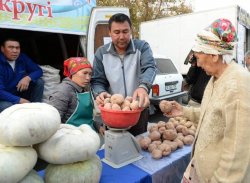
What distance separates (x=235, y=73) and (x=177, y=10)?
19173 millimetres

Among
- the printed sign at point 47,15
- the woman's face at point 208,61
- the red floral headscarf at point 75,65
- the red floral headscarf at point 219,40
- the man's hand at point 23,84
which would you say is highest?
the printed sign at point 47,15

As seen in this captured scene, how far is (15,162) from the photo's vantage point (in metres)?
1.32

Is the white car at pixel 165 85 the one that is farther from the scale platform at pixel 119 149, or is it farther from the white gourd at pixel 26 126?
the white gourd at pixel 26 126

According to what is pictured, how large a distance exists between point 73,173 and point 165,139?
1.20 m

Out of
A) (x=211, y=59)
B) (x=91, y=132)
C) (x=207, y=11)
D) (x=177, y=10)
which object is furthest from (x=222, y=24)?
(x=177, y=10)

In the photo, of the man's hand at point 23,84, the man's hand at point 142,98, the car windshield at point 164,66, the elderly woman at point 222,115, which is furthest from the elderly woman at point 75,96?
the car windshield at point 164,66

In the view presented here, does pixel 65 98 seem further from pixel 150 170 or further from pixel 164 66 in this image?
pixel 164 66

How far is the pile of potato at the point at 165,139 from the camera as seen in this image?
228cm

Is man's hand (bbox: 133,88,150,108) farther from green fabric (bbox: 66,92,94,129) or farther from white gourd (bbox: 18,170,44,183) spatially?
white gourd (bbox: 18,170,44,183)

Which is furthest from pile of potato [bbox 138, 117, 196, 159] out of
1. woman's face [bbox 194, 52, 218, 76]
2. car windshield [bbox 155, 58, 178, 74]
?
car windshield [bbox 155, 58, 178, 74]

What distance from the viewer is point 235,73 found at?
5.22ft

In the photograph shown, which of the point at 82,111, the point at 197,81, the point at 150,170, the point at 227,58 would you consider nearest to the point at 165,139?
the point at 150,170

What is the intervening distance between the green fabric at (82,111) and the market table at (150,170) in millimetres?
413

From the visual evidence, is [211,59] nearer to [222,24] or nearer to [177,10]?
[222,24]
